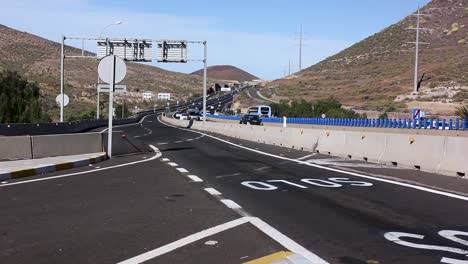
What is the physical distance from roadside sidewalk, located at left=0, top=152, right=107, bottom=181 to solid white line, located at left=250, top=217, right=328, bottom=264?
7699 mm

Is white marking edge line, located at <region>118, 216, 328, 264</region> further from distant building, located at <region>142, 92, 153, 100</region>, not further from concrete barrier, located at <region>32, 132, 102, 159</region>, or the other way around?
distant building, located at <region>142, 92, 153, 100</region>

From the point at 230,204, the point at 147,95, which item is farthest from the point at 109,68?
the point at 147,95

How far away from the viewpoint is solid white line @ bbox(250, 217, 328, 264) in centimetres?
670

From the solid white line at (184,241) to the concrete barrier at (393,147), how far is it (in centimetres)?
855

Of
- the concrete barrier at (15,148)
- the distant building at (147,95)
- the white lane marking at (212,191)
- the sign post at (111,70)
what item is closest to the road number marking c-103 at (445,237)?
the white lane marking at (212,191)

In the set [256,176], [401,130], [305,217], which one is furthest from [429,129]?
[305,217]

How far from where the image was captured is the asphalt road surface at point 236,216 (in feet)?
23.3

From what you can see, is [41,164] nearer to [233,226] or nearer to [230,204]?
[230,204]

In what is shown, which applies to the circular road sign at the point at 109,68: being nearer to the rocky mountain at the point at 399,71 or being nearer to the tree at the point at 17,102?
the tree at the point at 17,102

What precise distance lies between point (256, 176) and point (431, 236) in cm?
796

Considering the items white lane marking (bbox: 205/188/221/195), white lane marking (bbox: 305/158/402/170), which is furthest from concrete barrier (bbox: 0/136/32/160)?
white lane marking (bbox: 305/158/402/170)

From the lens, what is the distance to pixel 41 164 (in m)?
16.5

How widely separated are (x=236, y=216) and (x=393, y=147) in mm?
11118

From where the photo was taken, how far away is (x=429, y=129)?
41.6 meters
